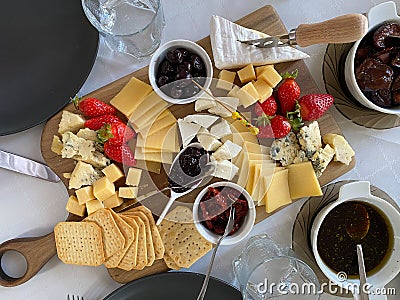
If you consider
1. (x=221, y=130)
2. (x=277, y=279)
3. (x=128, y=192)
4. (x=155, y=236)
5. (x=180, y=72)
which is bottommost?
(x=277, y=279)

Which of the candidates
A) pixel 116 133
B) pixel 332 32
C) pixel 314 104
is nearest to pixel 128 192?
pixel 116 133

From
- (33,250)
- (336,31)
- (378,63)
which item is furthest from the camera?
(33,250)

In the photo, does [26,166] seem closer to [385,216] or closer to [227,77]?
[227,77]

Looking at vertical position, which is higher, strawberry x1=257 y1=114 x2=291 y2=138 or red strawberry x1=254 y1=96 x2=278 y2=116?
red strawberry x1=254 y1=96 x2=278 y2=116

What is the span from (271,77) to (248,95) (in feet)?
0.23

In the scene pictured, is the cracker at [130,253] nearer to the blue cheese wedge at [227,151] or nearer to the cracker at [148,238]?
the cracker at [148,238]

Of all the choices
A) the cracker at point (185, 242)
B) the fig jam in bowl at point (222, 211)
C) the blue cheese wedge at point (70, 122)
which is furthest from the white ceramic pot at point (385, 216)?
the blue cheese wedge at point (70, 122)

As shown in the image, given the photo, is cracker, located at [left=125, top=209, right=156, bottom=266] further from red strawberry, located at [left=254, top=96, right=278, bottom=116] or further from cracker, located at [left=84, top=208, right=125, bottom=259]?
red strawberry, located at [left=254, top=96, right=278, bottom=116]

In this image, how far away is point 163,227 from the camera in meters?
1.34

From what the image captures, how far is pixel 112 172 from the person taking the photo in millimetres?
1308

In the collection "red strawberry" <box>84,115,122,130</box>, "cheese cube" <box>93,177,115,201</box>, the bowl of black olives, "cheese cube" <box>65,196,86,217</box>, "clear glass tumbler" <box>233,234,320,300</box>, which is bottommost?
"clear glass tumbler" <box>233,234,320,300</box>

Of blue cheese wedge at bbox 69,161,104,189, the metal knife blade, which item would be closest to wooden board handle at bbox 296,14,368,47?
blue cheese wedge at bbox 69,161,104,189

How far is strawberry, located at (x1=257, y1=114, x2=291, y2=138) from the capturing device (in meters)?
1.27

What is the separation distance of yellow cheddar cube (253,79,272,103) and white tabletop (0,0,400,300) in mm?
163
